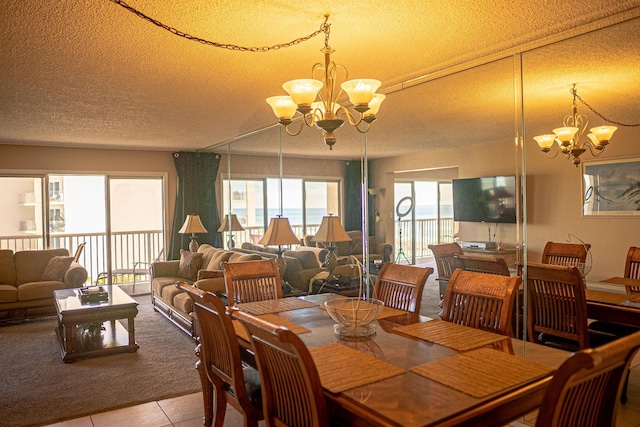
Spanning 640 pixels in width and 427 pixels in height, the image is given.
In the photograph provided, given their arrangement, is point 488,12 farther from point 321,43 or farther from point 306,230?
point 306,230

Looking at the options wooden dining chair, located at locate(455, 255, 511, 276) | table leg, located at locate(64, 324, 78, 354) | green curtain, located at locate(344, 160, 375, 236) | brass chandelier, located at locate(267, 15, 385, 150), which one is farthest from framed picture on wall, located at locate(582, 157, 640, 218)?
table leg, located at locate(64, 324, 78, 354)

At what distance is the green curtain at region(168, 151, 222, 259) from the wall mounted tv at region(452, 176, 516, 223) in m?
5.08

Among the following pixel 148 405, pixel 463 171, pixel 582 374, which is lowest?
pixel 148 405

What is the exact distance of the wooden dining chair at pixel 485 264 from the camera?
3.17 meters

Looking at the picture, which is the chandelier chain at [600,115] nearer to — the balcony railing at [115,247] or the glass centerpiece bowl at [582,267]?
the glass centerpiece bowl at [582,267]

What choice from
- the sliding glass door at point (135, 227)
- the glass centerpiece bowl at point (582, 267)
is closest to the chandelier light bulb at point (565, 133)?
the glass centerpiece bowl at point (582, 267)

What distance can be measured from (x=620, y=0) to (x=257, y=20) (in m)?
1.83

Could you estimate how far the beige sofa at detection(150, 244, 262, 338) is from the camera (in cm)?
496

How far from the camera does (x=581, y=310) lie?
271 cm

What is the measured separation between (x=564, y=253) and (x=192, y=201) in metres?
6.33

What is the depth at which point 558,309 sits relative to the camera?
112 inches

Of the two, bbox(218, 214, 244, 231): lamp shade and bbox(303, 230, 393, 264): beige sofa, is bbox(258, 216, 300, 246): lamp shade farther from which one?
bbox(218, 214, 244, 231): lamp shade

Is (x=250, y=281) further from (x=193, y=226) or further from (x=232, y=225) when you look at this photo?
(x=193, y=226)

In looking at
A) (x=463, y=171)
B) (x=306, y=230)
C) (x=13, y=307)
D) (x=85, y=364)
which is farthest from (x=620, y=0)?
(x=13, y=307)
